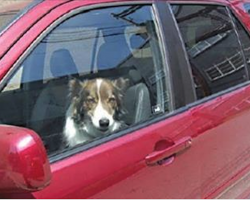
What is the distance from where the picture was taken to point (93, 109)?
242 cm

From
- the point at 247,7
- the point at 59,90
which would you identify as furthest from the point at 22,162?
the point at 247,7

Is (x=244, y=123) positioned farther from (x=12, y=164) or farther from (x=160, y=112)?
(x=12, y=164)

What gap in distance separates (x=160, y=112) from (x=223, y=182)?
0.68 metres

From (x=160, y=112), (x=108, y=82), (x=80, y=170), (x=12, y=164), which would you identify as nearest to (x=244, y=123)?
(x=160, y=112)

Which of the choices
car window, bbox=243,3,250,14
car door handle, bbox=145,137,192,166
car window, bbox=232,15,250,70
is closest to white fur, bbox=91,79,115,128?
car door handle, bbox=145,137,192,166

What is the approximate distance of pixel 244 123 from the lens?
10.2 ft

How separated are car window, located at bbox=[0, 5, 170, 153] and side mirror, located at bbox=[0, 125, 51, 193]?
38 cm

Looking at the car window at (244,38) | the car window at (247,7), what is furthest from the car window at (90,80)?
the car window at (247,7)

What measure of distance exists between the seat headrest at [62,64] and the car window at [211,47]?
81 cm

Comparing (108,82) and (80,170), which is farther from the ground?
(108,82)

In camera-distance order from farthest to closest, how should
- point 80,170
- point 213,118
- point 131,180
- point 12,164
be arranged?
point 213,118
point 131,180
point 80,170
point 12,164

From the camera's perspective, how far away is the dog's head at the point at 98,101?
224cm

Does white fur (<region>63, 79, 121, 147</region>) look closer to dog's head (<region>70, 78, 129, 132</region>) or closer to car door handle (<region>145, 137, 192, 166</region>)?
dog's head (<region>70, 78, 129, 132</region>)

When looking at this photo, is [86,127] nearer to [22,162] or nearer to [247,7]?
[22,162]
